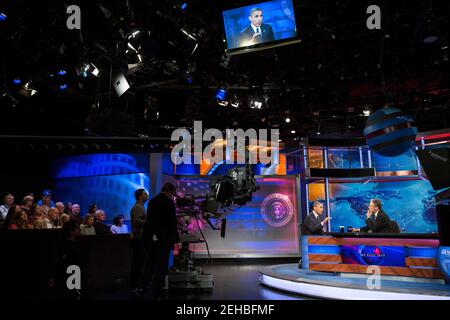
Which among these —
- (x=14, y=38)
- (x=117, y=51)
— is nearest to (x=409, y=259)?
(x=117, y=51)

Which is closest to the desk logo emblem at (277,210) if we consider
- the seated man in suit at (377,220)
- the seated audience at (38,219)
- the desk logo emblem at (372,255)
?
the seated man in suit at (377,220)

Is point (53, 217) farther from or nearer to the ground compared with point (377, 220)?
farther from the ground

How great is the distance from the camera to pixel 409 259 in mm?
4875

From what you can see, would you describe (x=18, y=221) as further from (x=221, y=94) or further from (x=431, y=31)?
(x=431, y=31)

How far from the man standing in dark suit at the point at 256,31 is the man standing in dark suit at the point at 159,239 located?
2.27m

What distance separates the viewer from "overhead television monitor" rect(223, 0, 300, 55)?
3959 millimetres

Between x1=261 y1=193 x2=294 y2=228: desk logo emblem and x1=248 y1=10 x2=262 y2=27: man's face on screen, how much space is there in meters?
6.65

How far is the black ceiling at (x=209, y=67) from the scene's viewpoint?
4.64 meters

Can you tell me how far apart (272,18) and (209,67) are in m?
3.17

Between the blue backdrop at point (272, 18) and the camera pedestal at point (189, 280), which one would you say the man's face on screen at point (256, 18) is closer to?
the blue backdrop at point (272, 18)

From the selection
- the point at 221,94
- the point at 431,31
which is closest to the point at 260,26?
the point at 431,31

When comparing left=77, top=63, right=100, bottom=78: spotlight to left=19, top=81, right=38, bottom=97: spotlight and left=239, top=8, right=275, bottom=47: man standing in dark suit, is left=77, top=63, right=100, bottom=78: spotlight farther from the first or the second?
left=239, top=8, right=275, bottom=47: man standing in dark suit

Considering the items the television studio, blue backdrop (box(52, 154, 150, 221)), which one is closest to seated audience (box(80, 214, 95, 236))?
the television studio

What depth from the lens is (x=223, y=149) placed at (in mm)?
10930
